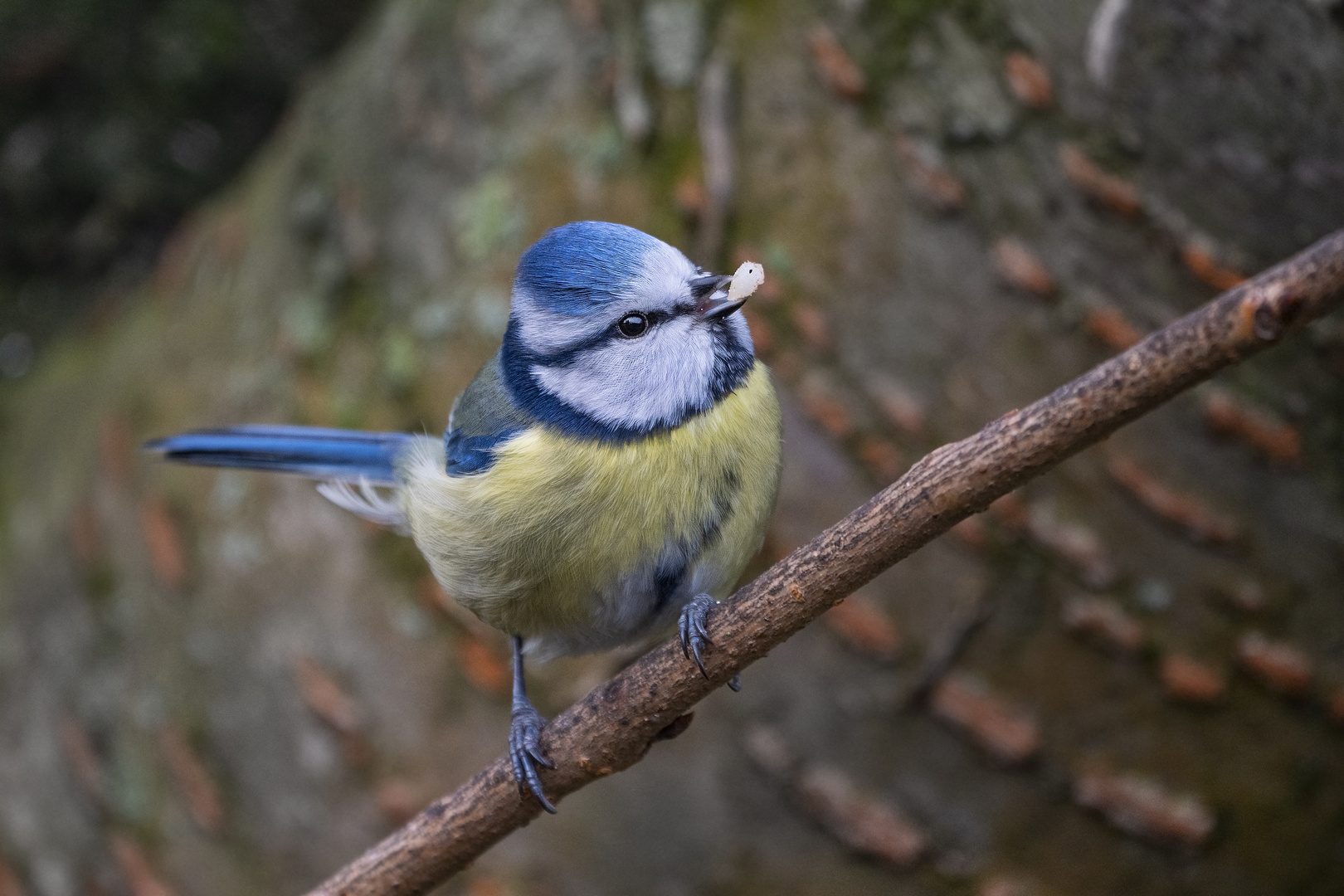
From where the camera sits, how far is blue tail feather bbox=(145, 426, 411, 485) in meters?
1.93

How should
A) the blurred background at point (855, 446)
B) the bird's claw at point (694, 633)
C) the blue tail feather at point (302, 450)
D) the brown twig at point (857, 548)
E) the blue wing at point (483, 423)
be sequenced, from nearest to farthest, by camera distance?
the brown twig at point (857, 548)
the bird's claw at point (694, 633)
the blue wing at point (483, 423)
the blurred background at point (855, 446)
the blue tail feather at point (302, 450)

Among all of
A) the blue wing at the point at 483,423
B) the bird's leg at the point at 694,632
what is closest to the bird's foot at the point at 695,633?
the bird's leg at the point at 694,632

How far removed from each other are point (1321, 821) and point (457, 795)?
1400mm

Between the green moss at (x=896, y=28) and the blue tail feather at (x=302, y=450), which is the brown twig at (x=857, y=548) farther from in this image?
the green moss at (x=896, y=28)

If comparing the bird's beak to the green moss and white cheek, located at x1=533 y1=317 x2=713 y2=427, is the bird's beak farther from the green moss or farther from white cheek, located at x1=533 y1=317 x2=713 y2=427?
the green moss

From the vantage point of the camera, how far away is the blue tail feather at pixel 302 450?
76.0 inches

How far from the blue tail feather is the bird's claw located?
791mm

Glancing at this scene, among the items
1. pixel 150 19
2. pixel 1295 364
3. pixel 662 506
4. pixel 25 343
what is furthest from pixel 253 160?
pixel 1295 364

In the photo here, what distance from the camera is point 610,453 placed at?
1.46 meters

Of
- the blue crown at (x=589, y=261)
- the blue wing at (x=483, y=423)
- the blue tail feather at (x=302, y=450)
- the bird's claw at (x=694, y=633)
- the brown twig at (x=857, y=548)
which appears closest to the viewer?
the brown twig at (x=857, y=548)

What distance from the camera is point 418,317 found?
2.22 metres

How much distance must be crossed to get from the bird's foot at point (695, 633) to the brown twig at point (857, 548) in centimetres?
1

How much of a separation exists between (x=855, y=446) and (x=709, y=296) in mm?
569

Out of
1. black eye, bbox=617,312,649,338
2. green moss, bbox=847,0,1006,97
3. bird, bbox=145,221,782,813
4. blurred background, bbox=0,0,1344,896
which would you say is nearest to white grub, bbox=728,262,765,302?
bird, bbox=145,221,782,813
